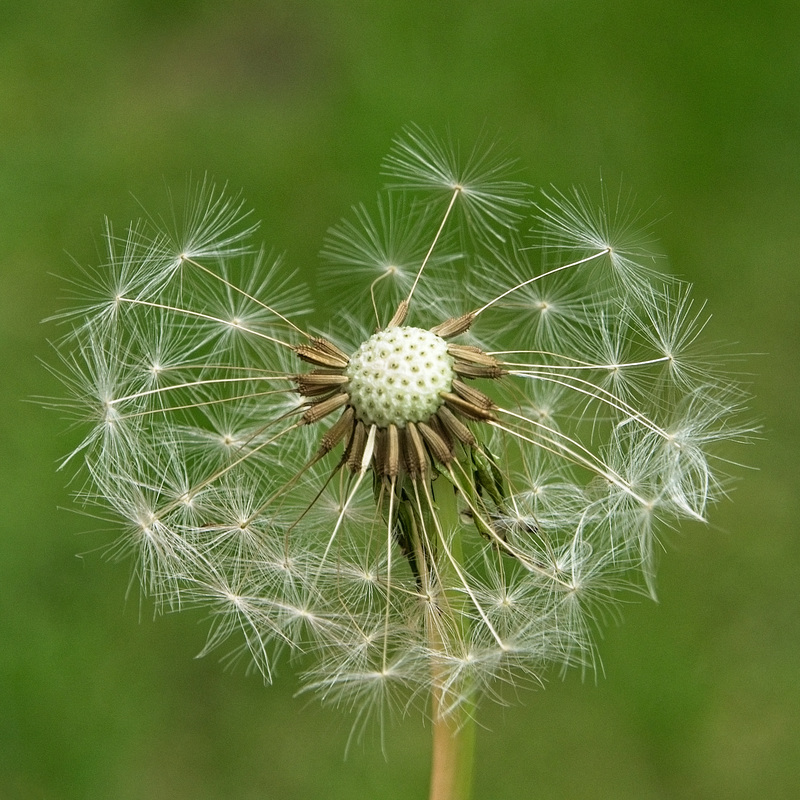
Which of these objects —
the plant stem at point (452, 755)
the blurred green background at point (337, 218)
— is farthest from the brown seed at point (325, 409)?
the blurred green background at point (337, 218)

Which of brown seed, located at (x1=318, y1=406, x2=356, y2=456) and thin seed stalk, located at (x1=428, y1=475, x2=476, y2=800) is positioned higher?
brown seed, located at (x1=318, y1=406, x2=356, y2=456)

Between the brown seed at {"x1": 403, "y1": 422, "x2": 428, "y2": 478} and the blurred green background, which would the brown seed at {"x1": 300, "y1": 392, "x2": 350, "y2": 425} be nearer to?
the brown seed at {"x1": 403, "y1": 422, "x2": 428, "y2": 478}

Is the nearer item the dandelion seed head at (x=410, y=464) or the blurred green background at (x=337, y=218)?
the dandelion seed head at (x=410, y=464)

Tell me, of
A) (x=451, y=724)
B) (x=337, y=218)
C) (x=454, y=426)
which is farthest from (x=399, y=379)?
(x=337, y=218)

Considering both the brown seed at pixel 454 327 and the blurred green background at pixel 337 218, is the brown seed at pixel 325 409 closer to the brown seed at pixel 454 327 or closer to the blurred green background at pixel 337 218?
the brown seed at pixel 454 327

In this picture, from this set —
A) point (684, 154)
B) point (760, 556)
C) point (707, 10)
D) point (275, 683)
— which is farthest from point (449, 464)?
point (707, 10)

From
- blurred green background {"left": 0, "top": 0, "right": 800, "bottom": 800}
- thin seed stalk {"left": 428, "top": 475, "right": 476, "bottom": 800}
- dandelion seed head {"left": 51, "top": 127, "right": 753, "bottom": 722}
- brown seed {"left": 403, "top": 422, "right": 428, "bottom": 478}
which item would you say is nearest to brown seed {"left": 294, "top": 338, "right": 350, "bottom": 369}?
dandelion seed head {"left": 51, "top": 127, "right": 753, "bottom": 722}
